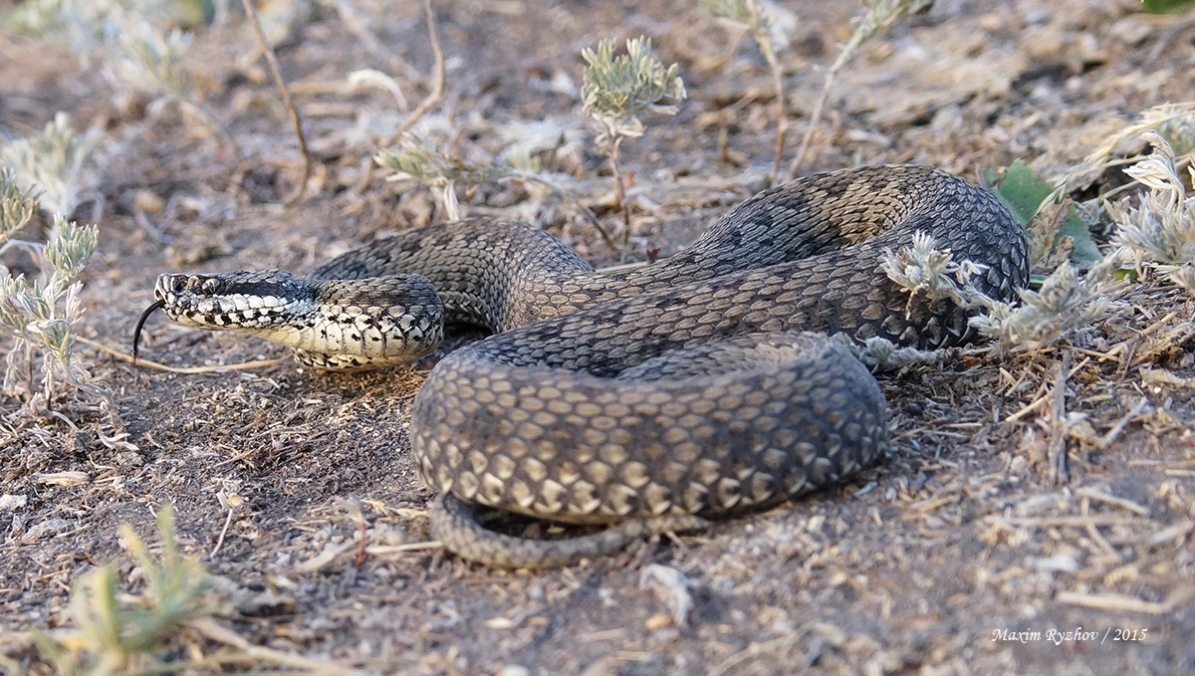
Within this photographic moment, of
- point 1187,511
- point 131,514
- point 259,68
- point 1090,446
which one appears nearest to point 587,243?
point 131,514

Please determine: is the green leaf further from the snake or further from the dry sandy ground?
the snake

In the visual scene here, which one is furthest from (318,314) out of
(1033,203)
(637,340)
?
(1033,203)

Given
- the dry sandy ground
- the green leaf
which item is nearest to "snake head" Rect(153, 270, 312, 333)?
the dry sandy ground

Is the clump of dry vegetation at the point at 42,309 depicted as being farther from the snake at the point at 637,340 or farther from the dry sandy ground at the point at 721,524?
the snake at the point at 637,340

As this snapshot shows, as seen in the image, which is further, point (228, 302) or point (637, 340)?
point (228, 302)

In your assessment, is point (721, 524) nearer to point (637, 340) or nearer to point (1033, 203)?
point (637, 340)
